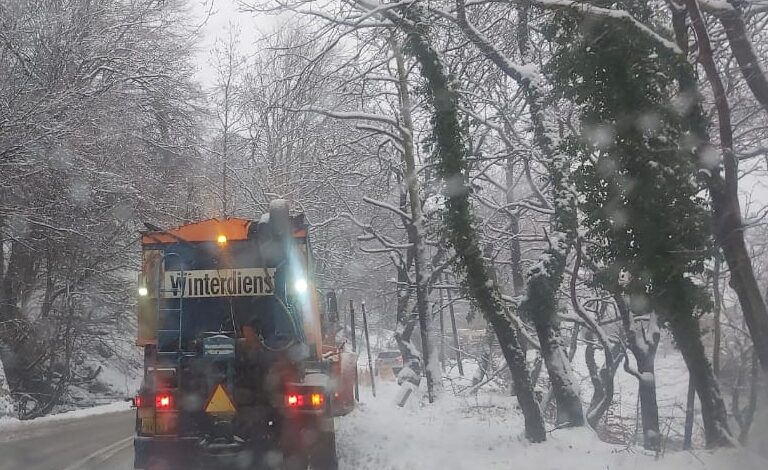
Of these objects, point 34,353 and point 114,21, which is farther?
point 114,21

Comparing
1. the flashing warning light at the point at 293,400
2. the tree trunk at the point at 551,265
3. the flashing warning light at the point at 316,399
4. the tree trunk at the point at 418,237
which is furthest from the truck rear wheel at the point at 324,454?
the tree trunk at the point at 418,237

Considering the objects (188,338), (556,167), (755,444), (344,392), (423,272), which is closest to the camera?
(755,444)

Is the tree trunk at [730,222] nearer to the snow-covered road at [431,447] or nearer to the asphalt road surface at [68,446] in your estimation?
the snow-covered road at [431,447]

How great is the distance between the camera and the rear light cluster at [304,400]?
7.73m

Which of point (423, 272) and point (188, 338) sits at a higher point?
point (423, 272)

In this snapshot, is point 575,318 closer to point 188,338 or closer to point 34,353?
point 188,338

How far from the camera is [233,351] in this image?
25.4 ft

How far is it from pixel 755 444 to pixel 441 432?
4.18 m

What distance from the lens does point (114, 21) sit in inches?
821

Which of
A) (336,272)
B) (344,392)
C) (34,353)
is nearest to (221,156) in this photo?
(336,272)

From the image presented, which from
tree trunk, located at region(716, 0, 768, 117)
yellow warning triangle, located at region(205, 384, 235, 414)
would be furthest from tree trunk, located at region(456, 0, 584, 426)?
yellow warning triangle, located at region(205, 384, 235, 414)

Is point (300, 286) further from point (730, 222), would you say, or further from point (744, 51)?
point (744, 51)

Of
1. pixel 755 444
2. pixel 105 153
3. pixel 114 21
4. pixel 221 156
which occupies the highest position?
pixel 114 21

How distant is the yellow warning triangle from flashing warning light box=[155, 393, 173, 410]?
397mm
